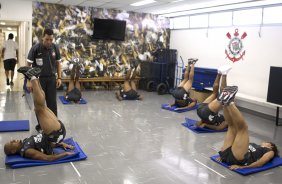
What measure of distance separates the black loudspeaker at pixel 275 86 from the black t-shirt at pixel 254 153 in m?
2.51

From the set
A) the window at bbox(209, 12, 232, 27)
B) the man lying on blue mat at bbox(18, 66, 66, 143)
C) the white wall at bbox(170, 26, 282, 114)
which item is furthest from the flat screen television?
the man lying on blue mat at bbox(18, 66, 66, 143)

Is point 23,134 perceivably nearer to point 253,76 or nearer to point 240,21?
point 253,76

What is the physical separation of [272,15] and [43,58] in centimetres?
546

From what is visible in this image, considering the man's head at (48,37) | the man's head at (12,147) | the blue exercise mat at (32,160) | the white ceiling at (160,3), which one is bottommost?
the blue exercise mat at (32,160)

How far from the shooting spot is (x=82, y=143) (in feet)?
14.9

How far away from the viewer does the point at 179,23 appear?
10523 millimetres

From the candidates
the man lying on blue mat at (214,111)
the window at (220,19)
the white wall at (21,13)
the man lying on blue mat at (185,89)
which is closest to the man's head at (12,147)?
the man lying on blue mat at (214,111)

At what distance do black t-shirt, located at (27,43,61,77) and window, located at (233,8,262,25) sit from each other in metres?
5.22

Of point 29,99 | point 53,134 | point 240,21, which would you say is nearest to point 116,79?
point 29,99

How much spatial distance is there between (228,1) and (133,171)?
520 cm

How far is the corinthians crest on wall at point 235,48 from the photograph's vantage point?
7.70 meters

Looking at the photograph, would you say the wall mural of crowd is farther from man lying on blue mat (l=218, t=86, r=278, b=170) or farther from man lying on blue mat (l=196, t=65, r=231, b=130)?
man lying on blue mat (l=218, t=86, r=278, b=170)

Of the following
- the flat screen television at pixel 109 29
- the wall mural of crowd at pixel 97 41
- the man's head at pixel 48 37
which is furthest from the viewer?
the flat screen television at pixel 109 29

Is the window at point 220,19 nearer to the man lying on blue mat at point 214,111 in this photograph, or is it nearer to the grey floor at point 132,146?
the grey floor at point 132,146
